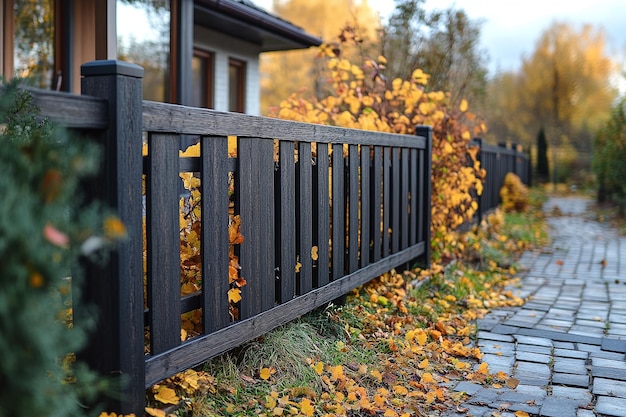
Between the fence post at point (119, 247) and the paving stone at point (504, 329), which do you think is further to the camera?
the paving stone at point (504, 329)

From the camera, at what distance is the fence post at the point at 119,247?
6.97ft

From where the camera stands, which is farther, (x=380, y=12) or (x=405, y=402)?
(x=380, y=12)

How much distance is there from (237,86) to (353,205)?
24.6 feet

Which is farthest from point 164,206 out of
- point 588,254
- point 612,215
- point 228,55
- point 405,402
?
point 612,215

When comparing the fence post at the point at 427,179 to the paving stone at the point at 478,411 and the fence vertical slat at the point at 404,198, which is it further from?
the paving stone at the point at 478,411

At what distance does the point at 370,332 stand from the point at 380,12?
550 centimetres

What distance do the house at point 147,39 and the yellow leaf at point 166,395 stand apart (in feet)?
11.8

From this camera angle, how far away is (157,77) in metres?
8.59

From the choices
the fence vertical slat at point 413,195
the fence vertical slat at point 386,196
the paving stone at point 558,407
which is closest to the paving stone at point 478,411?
the paving stone at point 558,407

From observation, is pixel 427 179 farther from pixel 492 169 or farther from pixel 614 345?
pixel 492 169

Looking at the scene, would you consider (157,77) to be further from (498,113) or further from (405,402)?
(498,113)

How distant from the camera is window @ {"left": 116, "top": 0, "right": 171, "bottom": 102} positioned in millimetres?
7444

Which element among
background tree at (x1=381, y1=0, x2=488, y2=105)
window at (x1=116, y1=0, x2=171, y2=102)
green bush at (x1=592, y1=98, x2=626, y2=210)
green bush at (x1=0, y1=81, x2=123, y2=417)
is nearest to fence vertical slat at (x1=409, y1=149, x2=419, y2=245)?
window at (x1=116, y1=0, x2=171, y2=102)

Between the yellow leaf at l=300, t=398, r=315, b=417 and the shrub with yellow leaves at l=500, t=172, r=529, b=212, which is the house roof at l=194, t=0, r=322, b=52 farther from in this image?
the yellow leaf at l=300, t=398, r=315, b=417
